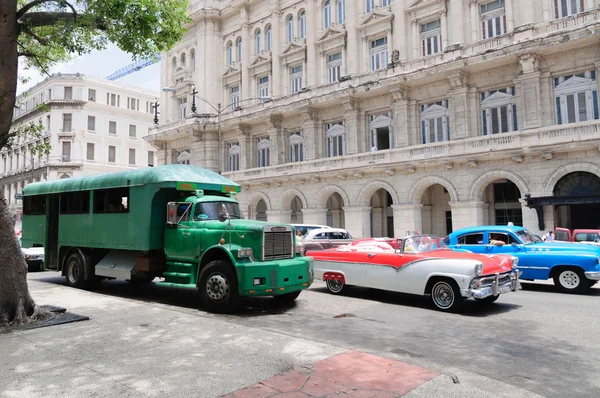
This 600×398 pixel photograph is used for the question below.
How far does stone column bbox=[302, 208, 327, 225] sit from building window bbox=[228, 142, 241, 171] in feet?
29.2

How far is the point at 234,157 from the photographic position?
35906 millimetres

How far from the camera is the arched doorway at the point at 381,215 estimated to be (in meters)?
29.3

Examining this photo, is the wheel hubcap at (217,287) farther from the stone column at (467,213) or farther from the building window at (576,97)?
the building window at (576,97)

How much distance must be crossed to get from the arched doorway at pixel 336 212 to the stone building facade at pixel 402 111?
15 centimetres

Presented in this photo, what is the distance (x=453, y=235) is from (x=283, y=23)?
2580cm

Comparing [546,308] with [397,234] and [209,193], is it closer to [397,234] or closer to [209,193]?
[209,193]

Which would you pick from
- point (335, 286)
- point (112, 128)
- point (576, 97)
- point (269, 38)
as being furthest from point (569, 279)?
point (112, 128)

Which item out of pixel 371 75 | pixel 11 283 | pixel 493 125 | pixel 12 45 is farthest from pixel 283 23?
pixel 11 283

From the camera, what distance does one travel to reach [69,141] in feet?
175

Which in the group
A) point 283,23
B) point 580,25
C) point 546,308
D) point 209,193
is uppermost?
point 283,23

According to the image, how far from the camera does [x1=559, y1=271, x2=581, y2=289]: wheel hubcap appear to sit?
11258 millimetres

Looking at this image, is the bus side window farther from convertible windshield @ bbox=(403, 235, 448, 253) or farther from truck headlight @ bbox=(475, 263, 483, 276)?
A: truck headlight @ bbox=(475, 263, 483, 276)

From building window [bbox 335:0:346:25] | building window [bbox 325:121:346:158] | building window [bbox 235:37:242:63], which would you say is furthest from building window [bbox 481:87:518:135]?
building window [bbox 235:37:242:63]

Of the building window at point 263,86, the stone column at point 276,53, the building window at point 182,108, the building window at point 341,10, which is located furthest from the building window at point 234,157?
the building window at point 341,10
